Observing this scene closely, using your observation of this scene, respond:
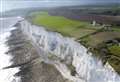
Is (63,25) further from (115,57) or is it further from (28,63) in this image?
(115,57)

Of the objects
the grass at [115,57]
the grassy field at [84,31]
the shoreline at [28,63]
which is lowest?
the shoreline at [28,63]

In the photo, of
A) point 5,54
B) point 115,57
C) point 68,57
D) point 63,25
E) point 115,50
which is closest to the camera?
point 115,57

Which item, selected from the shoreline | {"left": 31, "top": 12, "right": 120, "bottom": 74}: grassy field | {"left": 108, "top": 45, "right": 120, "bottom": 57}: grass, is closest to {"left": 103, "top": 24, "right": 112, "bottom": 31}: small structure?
{"left": 31, "top": 12, "right": 120, "bottom": 74}: grassy field

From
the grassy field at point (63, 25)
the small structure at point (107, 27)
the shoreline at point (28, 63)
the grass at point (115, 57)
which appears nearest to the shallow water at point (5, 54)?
the shoreline at point (28, 63)

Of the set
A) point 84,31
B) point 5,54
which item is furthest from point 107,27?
point 5,54

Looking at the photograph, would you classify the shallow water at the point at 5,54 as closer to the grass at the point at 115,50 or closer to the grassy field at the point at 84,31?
the grassy field at the point at 84,31

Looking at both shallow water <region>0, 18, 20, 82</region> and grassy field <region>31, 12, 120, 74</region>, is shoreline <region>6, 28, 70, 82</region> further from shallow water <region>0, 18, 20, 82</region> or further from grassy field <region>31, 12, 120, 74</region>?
grassy field <region>31, 12, 120, 74</region>
